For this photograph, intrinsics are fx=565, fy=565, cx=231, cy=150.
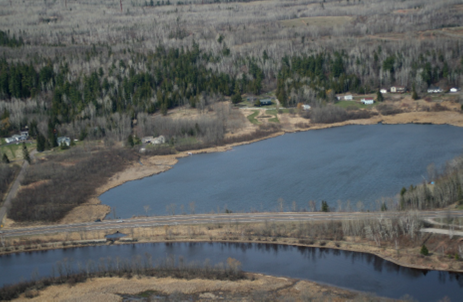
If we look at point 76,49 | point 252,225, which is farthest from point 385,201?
point 76,49

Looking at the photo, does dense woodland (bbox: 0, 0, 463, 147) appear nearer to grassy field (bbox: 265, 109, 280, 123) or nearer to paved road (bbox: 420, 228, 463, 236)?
grassy field (bbox: 265, 109, 280, 123)

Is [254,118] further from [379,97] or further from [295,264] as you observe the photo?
[295,264]

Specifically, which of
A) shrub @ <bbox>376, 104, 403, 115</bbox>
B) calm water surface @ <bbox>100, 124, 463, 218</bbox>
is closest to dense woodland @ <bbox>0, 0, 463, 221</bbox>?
shrub @ <bbox>376, 104, 403, 115</bbox>

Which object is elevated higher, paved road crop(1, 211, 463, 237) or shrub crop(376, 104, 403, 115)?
shrub crop(376, 104, 403, 115)

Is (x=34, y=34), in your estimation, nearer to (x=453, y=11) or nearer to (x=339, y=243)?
(x=453, y=11)

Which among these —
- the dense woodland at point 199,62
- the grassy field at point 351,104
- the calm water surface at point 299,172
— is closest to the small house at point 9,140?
the dense woodland at point 199,62
